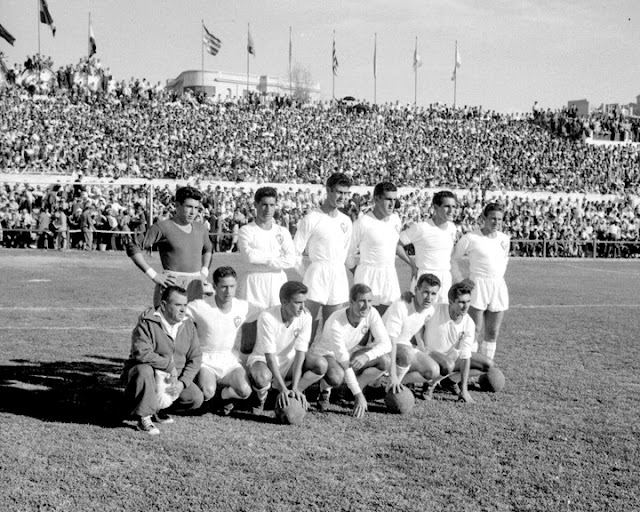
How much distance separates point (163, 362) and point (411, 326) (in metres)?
2.44

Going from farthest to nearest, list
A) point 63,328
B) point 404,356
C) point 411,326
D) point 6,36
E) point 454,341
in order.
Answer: point 6,36 → point 63,328 → point 454,341 → point 411,326 → point 404,356

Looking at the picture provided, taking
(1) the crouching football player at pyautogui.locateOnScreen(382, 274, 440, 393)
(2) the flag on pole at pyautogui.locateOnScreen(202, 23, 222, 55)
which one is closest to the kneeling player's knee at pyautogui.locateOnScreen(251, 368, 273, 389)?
(1) the crouching football player at pyautogui.locateOnScreen(382, 274, 440, 393)

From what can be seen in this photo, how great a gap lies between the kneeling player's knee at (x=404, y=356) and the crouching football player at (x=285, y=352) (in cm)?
77

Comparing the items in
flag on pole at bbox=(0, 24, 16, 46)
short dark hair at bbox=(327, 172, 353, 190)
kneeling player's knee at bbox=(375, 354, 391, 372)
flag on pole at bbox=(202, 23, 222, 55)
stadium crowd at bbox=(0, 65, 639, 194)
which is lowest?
kneeling player's knee at bbox=(375, 354, 391, 372)

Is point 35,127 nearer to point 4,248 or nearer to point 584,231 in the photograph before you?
point 4,248

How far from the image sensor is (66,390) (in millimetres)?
7047

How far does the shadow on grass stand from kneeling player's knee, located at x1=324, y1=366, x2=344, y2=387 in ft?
5.73

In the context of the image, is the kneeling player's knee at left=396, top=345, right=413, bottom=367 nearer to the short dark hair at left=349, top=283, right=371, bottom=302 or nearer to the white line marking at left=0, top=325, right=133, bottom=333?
the short dark hair at left=349, top=283, right=371, bottom=302

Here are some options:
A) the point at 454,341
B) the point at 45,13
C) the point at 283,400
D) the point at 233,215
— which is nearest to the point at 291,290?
the point at 283,400

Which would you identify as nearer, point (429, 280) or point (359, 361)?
point (359, 361)

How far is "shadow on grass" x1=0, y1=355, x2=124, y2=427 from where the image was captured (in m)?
6.19

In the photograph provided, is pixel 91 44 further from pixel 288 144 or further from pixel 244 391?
pixel 244 391

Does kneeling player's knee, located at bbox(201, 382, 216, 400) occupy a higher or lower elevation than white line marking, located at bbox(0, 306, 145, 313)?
higher

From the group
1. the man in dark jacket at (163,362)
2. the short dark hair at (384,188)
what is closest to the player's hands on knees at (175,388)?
the man in dark jacket at (163,362)
